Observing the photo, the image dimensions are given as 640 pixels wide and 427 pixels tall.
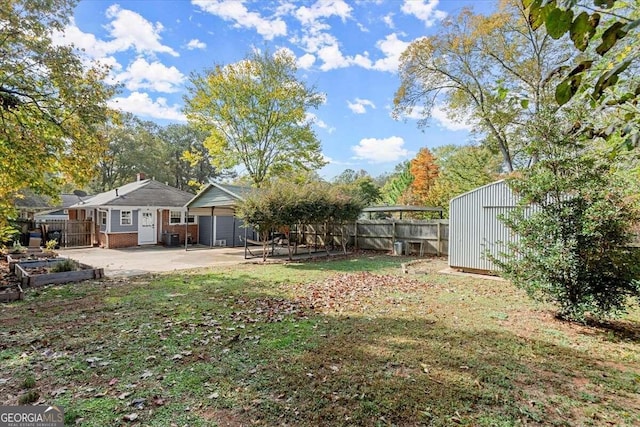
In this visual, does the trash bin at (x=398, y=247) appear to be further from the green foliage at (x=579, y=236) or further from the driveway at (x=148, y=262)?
the green foliage at (x=579, y=236)

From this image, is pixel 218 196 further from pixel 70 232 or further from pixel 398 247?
pixel 70 232

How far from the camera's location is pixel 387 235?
52.2 ft

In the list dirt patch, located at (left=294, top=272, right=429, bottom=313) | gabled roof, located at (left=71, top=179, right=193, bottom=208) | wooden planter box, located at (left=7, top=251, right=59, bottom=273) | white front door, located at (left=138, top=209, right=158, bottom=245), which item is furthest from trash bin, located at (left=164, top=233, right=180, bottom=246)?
dirt patch, located at (left=294, top=272, right=429, bottom=313)

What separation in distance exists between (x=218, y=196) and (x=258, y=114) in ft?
24.7

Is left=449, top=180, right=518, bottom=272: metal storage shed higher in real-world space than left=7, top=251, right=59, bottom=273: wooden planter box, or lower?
higher

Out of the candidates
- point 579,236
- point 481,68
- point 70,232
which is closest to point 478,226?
point 579,236

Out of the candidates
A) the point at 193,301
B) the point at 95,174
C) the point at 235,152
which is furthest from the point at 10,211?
the point at 235,152

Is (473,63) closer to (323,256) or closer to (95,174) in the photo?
(323,256)

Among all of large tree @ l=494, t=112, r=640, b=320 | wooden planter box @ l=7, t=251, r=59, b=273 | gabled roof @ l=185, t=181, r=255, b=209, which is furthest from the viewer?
gabled roof @ l=185, t=181, r=255, b=209

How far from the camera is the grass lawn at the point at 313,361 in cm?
285

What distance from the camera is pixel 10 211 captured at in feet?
26.2

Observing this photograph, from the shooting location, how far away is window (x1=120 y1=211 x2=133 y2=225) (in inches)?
697

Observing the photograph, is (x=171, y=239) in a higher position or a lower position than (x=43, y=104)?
lower

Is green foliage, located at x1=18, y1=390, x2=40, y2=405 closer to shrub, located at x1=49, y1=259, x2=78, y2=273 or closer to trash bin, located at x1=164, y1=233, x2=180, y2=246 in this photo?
shrub, located at x1=49, y1=259, x2=78, y2=273
